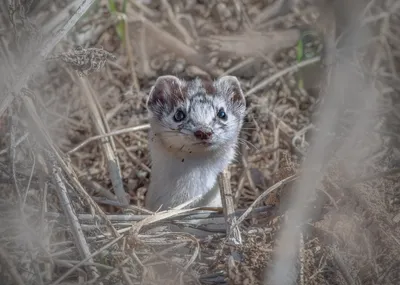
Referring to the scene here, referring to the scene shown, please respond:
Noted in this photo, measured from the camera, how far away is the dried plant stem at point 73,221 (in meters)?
2.71

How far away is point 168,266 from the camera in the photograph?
2.86 metres

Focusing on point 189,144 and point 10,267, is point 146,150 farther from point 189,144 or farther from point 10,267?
point 10,267

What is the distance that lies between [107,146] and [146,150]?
0.56 m

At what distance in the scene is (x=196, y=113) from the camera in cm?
365

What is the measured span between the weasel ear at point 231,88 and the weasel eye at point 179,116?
1.04 feet

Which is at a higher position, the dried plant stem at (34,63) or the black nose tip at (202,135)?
the dried plant stem at (34,63)

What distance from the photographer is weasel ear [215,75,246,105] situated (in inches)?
155

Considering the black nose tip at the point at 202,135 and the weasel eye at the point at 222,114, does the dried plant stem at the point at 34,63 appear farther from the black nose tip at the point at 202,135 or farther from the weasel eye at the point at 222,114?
the weasel eye at the point at 222,114

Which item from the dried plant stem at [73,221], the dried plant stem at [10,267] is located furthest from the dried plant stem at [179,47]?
the dried plant stem at [10,267]

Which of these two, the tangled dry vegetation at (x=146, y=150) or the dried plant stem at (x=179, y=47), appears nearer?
the tangled dry vegetation at (x=146, y=150)

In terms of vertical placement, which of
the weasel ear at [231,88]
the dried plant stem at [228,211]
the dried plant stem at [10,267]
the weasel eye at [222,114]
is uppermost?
the weasel ear at [231,88]

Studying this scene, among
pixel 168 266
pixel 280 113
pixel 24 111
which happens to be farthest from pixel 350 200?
pixel 280 113

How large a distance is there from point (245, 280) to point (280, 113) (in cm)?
239

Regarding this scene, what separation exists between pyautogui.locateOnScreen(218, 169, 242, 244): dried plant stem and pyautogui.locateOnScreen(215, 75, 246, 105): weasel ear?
18.5 inches
